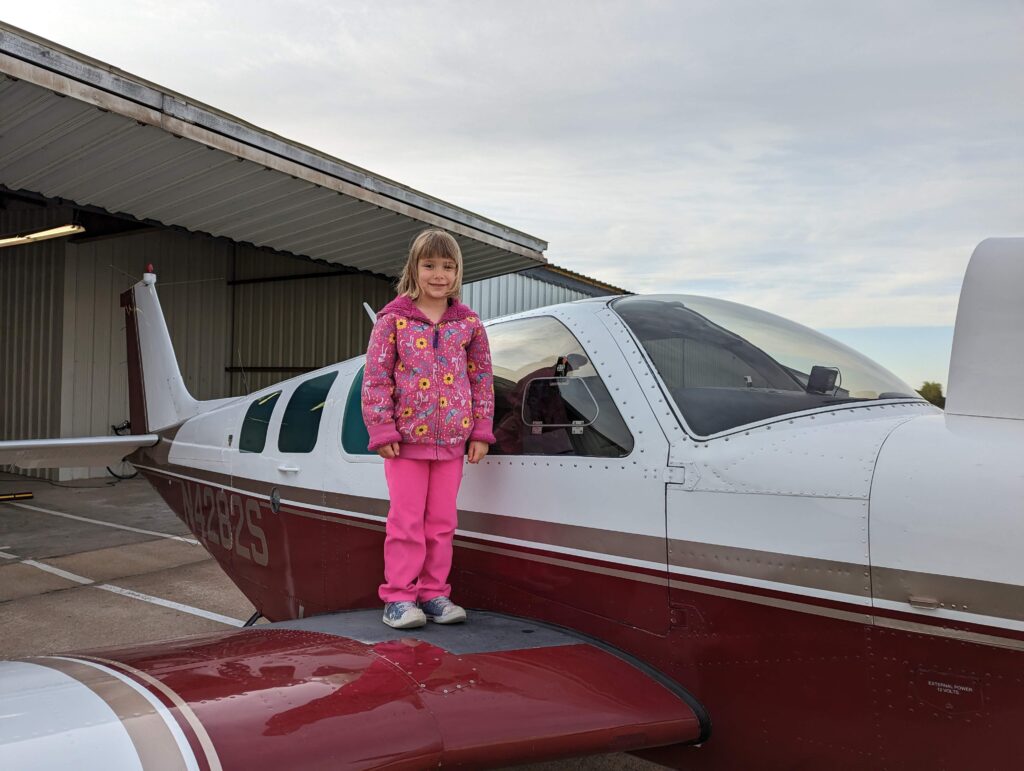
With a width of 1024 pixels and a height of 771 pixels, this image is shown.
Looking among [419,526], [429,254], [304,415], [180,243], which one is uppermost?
[180,243]

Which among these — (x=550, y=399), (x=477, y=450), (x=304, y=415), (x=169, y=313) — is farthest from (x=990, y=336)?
(x=169, y=313)

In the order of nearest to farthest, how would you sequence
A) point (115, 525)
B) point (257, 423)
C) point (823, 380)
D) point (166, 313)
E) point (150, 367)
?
1. point (823, 380)
2. point (257, 423)
3. point (150, 367)
4. point (115, 525)
5. point (166, 313)

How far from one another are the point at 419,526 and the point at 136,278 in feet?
48.0

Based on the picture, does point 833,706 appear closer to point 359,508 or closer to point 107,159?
point 359,508

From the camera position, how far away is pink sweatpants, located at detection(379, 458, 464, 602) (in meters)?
2.62

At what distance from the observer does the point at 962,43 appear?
2.83 metres

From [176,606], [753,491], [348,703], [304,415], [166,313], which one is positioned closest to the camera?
[348,703]

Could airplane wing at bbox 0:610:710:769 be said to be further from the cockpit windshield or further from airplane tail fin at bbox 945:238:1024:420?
airplane tail fin at bbox 945:238:1024:420

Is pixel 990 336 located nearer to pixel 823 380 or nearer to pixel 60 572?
pixel 823 380

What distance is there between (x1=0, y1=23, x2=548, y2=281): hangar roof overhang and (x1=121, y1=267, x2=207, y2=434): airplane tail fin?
1889 millimetres

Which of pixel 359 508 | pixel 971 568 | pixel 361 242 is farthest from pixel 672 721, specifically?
pixel 361 242

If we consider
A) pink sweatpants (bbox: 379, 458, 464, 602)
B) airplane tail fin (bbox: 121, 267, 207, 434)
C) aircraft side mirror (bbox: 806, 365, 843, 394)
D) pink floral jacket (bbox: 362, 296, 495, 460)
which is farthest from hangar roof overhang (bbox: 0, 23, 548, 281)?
aircraft side mirror (bbox: 806, 365, 843, 394)

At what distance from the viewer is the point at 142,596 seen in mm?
6164

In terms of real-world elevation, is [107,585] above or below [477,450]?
below
